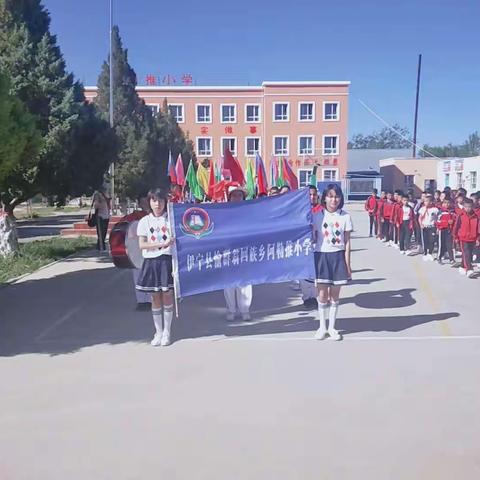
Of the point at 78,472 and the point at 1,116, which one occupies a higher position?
the point at 1,116

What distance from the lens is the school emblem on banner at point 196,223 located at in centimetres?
672

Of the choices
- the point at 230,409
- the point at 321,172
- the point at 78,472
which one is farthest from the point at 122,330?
the point at 321,172

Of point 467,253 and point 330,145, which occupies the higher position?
point 330,145

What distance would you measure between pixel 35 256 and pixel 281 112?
4541 cm

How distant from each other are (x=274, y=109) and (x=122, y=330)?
5150 centimetres

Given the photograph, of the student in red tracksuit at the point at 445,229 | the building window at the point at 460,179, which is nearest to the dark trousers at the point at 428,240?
the student in red tracksuit at the point at 445,229

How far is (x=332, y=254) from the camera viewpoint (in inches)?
265

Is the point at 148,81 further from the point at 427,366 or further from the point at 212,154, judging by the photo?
the point at 427,366

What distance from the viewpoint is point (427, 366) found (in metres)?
5.75

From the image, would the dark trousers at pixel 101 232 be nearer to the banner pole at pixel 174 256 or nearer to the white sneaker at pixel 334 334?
the banner pole at pixel 174 256

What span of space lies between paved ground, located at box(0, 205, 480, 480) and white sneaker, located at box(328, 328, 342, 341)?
15cm

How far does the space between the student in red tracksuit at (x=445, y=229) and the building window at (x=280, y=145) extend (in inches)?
1737

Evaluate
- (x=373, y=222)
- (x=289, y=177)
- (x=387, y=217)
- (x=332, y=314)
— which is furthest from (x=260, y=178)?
(x=373, y=222)

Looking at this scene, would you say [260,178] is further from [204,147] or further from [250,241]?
[204,147]
